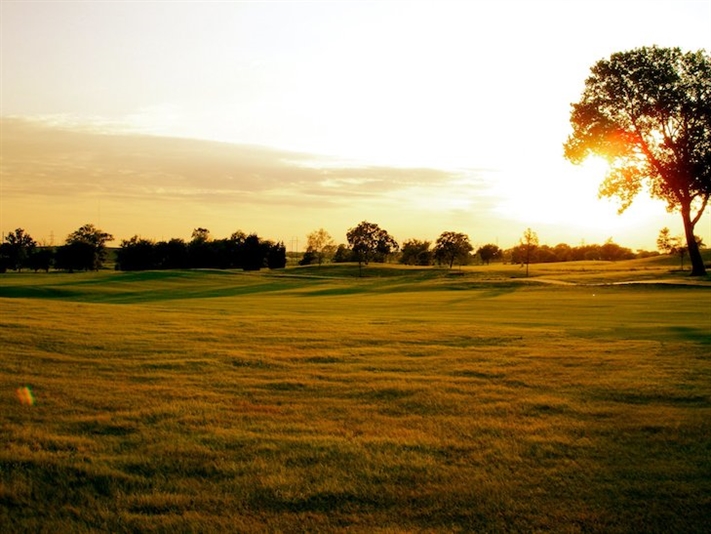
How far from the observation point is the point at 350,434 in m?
8.58

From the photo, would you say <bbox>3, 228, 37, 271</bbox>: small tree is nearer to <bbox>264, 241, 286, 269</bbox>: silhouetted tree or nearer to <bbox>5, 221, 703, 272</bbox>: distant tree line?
<bbox>5, 221, 703, 272</bbox>: distant tree line

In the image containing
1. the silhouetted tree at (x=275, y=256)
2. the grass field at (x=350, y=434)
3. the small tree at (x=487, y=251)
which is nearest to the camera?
the grass field at (x=350, y=434)

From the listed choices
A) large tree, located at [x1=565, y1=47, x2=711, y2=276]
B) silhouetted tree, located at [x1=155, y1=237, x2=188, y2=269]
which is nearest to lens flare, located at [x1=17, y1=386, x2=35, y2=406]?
large tree, located at [x1=565, y1=47, x2=711, y2=276]

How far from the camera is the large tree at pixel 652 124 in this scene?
50938 mm

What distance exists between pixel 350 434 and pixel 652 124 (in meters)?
52.9

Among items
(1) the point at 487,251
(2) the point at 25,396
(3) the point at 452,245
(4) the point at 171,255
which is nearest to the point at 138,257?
(4) the point at 171,255

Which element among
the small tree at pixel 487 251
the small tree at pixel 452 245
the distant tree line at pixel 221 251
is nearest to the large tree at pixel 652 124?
the distant tree line at pixel 221 251

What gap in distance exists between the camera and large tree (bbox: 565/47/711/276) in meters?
50.9

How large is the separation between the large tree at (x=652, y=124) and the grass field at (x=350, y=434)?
39.7 meters

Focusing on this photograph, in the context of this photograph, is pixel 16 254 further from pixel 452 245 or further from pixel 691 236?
pixel 691 236

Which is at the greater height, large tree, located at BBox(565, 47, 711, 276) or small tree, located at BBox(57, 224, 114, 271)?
large tree, located at BBox(565, 47, 711, 276)

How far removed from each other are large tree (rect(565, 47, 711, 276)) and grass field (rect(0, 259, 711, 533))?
39.7 meters

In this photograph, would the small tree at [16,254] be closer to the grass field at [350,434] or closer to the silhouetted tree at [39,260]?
the silhouetted tree at [39,260]

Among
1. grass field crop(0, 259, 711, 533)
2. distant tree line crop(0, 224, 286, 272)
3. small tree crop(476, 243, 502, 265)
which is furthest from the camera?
small tree crop(476, 243, 502, 265)
